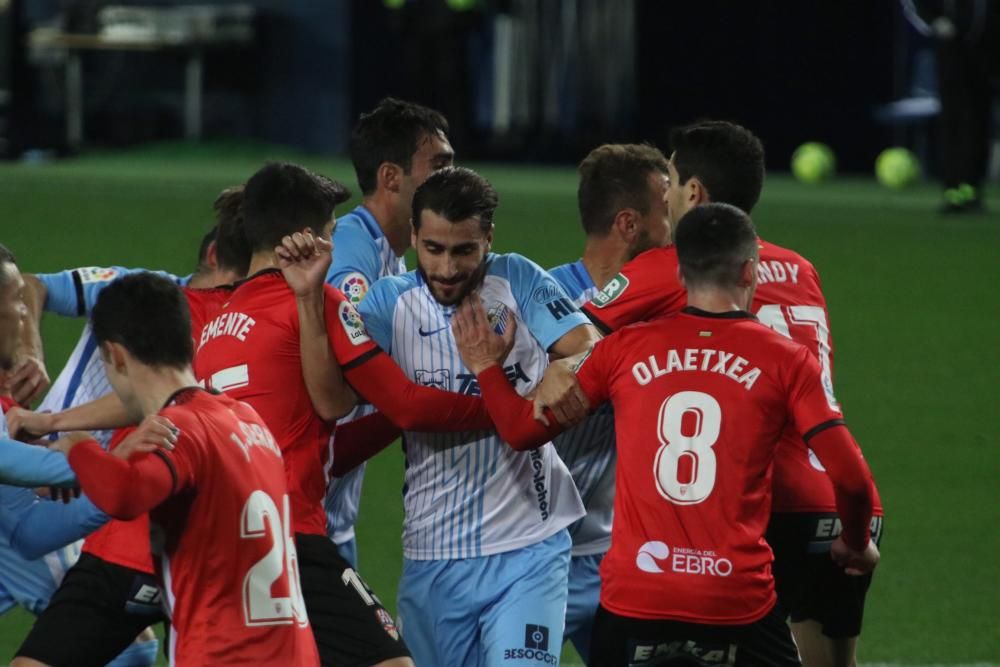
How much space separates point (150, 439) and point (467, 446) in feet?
4.41

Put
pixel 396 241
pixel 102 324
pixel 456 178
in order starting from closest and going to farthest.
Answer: pixel 102 324 < pixel 456 178 < pixel 396 241

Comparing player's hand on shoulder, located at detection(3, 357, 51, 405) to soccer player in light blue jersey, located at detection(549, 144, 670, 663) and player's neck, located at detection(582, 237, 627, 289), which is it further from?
player's neck, located at detection(582, 237, 627, 289)

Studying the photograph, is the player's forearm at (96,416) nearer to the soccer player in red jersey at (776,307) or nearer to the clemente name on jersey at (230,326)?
the clemente name on jersey at (230,326)

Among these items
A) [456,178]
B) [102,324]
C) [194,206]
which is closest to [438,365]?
[456,178]

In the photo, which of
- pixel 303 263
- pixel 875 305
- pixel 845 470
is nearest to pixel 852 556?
pixel 845 470

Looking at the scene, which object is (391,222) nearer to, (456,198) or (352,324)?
(456,198)

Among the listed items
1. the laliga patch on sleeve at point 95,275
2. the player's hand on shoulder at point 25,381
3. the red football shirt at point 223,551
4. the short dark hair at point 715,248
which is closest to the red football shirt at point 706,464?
the short dark hair at point 715,248

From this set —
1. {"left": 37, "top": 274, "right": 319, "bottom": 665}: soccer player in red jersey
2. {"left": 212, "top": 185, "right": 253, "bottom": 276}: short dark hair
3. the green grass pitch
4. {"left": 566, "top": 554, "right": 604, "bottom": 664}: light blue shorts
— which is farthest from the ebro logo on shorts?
the green grass pitch

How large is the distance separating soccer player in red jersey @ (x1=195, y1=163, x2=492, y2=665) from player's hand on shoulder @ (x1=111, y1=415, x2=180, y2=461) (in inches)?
34.8

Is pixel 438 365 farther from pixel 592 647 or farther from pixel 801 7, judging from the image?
pixel 801 7

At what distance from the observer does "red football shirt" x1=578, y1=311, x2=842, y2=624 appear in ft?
13.5

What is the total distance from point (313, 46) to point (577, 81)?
151 inches

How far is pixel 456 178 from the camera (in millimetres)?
4656

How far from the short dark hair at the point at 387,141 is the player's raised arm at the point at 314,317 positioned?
3.85 ft
